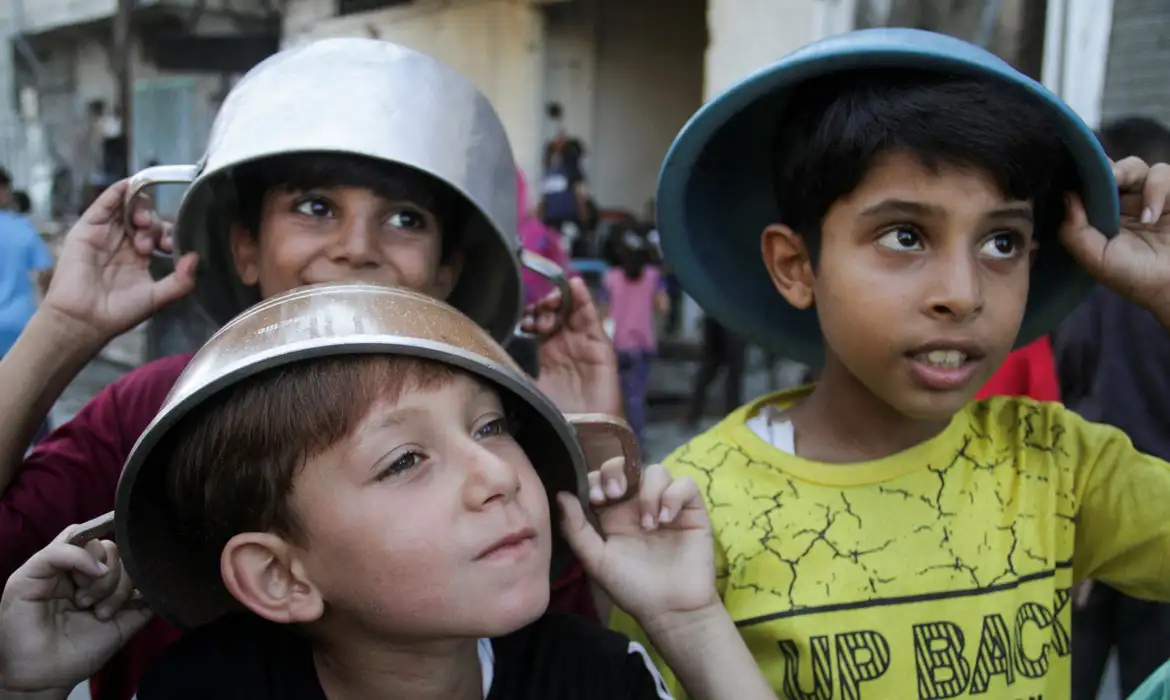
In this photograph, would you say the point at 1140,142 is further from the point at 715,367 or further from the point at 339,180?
the point at 715,367

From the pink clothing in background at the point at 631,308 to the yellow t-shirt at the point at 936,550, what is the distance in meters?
4.93

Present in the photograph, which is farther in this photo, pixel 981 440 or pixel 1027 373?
pixel 1027 373

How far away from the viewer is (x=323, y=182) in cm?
150

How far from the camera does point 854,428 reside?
57.1 inches

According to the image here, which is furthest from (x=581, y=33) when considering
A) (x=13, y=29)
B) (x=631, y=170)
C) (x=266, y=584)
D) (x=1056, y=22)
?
(x=13, y=29)

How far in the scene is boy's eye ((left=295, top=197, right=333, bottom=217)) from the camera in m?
1.53

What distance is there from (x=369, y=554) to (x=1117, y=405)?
2196 millimetres

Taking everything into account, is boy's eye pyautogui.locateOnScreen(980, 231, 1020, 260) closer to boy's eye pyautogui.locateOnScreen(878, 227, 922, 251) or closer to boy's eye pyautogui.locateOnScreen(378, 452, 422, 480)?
boy's eye pyautogui.locateOnScreen(878, 227, 922, 251)

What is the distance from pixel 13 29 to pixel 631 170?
553 inches

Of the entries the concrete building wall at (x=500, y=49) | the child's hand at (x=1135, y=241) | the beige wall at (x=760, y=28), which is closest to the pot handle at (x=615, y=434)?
the child's hand at (x=1135, y=241)

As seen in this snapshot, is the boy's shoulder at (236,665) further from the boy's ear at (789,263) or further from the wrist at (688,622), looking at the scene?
the boy's ear at (789,263)

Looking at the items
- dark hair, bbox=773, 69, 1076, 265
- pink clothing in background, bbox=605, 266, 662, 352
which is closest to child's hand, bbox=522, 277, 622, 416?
dark hair, bbox=773, 69, 1076, 265

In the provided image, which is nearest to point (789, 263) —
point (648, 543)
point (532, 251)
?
point (648, 543)

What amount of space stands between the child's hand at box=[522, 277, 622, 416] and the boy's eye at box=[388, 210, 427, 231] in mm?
329
